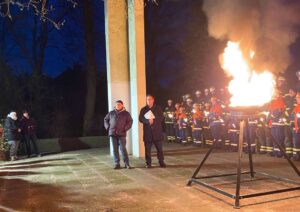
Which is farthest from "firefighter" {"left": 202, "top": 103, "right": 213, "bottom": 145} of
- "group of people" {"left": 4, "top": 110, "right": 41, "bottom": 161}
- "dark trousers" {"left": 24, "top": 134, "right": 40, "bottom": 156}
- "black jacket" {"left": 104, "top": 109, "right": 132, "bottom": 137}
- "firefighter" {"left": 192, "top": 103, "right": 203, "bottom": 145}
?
"dark trousers" {"left": 24, "top": 134, "right": 40, "bottom": 156}

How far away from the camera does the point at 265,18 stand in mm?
11945

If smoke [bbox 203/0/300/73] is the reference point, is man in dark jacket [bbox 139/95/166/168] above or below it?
below

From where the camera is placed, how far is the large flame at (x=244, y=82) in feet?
26.2

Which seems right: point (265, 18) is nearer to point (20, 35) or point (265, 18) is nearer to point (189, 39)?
point (189, 39)

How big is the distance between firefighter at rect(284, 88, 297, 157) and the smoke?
1.22 meters

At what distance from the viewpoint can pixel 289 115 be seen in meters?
11.7

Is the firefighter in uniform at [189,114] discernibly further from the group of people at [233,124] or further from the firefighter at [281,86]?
the firefighter at [281,86]

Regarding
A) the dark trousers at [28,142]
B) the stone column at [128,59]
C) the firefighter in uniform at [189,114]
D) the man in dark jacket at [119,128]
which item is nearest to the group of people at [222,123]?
the man in dark jacket at [119,128]

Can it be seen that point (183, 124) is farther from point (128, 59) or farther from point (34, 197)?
point (34, 197)

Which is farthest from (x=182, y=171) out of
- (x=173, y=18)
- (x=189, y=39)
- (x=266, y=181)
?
(x=173, y=18)

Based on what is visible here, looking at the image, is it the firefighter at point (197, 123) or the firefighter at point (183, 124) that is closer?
the firefighter at point (197, 123)

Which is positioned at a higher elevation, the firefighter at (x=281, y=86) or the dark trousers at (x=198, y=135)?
the firefighter at (x=281, y=86)

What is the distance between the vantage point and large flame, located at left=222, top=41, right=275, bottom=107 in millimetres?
7992

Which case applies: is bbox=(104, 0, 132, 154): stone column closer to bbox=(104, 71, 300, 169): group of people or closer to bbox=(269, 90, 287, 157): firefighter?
bbox=(104, 71, 300, 169): group of people
